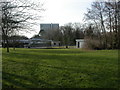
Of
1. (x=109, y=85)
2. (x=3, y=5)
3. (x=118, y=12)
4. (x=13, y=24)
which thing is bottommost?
(x=109, y=85)

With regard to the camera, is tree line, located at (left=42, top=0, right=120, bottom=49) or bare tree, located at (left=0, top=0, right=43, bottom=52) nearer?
bare tree, located at (left=0, top=0, right=43, bottom=52)

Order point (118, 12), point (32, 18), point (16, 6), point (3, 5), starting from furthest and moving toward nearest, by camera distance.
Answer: point (118, 12), point (32, 18), point (16, 6), point (3, 5)

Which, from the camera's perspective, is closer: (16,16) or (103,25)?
(16,16)

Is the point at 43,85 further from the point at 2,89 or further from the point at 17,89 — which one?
the point at 2,89

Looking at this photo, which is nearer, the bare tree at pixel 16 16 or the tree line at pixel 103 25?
the bare tree at pixel 16 16

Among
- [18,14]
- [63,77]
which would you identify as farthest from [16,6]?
[63,77]

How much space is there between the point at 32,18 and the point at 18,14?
114cm

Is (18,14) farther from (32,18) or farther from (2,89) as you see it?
(2,89)

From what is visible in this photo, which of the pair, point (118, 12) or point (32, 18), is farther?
point (118, 12)

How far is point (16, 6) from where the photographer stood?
9500mm

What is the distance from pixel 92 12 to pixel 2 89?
32.0 metres

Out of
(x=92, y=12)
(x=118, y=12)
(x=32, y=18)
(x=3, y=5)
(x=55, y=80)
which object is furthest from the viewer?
(x=92, y=12)

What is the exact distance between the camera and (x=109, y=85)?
5.79 m

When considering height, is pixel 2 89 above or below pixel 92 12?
below
